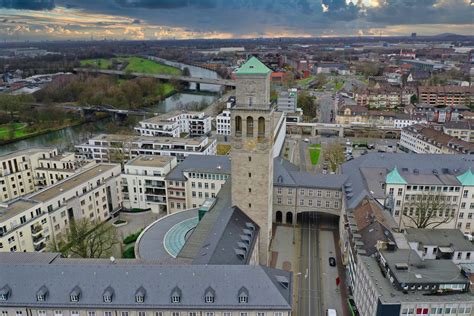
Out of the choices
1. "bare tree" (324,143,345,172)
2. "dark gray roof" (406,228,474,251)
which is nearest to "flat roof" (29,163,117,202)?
"bare tree" (324,143,345,172)

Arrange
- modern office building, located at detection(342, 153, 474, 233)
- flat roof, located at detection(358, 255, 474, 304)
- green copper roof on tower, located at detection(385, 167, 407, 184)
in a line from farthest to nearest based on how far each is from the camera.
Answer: green copper roof on tower, located at detection(385, 167, 407, 184) < modern office building, located at detection(342, 153, 474, 233) < flat roof, located at detection(358, 255, 474, 304)

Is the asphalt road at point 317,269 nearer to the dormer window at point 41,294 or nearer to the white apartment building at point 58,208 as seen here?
the dormer window at point 41,294

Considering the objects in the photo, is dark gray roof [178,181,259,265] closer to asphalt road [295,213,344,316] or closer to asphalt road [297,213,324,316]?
asphalt road [297,213,324,316]

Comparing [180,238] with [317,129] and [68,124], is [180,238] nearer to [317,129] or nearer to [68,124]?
[317,129]

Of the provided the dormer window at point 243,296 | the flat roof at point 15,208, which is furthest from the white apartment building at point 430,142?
Result: the flat roof at point 15,208

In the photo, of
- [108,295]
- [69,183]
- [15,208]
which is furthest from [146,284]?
[69,183]

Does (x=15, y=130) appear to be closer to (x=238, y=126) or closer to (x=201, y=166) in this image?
(x=201, y=166)
